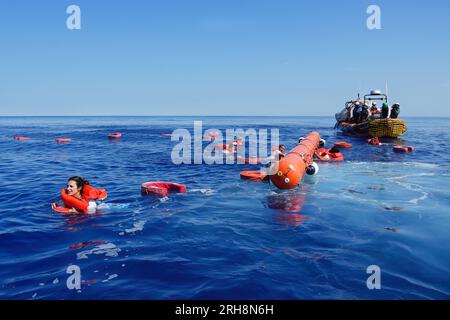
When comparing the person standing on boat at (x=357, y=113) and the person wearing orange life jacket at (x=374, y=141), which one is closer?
the person wearing orange life jacket at (x=374, y=141)

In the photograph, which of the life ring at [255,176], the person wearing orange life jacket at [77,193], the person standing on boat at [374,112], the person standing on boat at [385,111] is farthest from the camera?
the person standing on boat at [374,112]

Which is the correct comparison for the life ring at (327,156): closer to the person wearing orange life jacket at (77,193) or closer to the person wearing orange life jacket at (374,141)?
the person wearing orange life jacket at (374,141)

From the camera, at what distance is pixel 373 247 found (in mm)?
8117

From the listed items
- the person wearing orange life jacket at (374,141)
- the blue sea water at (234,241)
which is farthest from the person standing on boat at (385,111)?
the blue sea water at (234,241)

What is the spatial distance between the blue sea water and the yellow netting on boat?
710 inches

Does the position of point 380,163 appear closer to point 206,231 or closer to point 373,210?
point 373,210

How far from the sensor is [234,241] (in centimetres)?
862

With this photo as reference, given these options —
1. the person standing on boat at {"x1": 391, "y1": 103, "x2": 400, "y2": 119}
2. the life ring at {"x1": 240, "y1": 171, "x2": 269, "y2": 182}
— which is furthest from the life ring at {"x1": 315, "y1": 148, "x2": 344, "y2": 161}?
the person standing on boat at {"x1": 391, "y1": 103, "x2": 400, "y2": 119}

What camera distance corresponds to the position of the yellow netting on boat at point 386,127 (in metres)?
32.7

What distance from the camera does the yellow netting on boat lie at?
32.7 metres

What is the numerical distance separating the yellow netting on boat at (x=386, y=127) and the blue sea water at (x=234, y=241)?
18.0 m

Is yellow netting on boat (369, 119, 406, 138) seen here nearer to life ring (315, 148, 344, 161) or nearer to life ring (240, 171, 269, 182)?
life ring (315, 148, 344, 161)

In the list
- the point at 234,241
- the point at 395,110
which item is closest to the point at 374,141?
the point at 395,110
